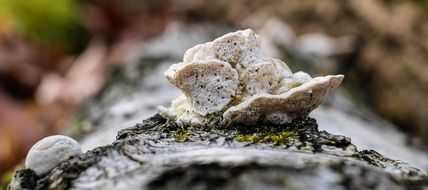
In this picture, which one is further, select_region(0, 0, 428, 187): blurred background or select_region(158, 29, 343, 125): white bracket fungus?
select_region(0, 0, 428, 187): blurred background

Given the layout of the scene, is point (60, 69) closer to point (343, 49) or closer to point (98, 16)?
point (98, 16)

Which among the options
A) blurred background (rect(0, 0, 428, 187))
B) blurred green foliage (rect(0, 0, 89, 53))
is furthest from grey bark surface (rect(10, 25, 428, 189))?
blurred green foliage (rect(0, 0, 89, 53))

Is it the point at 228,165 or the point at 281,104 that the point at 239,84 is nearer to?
the point at 281,104

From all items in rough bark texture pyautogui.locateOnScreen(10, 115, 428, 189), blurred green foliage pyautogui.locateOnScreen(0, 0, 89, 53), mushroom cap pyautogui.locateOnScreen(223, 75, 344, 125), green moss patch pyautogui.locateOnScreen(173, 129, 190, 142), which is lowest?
rough bark texture pyautogui.locateOnScreen(10, 115, 428, 189)

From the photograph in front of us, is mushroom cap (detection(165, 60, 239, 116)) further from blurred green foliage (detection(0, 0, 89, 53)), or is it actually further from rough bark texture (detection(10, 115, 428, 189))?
blurred green foliage (detection(0, 0, 89, 53))

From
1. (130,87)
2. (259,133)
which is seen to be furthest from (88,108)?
(259,133)
